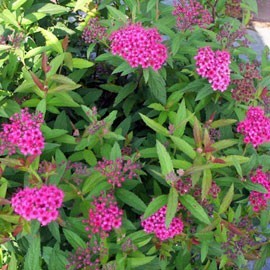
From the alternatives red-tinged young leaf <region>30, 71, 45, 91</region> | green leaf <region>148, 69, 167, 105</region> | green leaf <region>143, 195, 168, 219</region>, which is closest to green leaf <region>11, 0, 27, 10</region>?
red-tinged young leaf <region>30, 71, 45, 91</region>

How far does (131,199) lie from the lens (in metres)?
1.41

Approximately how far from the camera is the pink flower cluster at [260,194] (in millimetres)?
1521

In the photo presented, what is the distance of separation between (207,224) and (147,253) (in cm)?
21

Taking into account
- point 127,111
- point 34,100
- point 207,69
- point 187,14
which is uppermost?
point 187,14

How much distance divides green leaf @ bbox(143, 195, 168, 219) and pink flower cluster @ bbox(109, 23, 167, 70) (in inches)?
17.8

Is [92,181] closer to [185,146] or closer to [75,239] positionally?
[75,239]

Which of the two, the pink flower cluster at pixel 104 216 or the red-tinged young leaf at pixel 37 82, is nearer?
the pink flower cluster at pixel 104 216

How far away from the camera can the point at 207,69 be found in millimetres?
1553

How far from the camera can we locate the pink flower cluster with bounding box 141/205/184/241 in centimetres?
135

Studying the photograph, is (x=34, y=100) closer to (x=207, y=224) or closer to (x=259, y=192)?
(x=207, y=224)

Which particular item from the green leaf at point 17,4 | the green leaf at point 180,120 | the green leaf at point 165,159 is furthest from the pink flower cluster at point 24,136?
the green leaf at point 17,4

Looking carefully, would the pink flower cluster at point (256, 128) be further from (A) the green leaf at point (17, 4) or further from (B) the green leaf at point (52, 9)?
(A) the green leaf at point (17, 4)

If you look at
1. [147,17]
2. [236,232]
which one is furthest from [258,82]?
[236,232]

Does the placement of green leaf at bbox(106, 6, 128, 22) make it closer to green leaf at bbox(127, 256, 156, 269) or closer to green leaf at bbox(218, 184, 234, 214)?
green leaf at bbox(218, 184, 234, 214)
